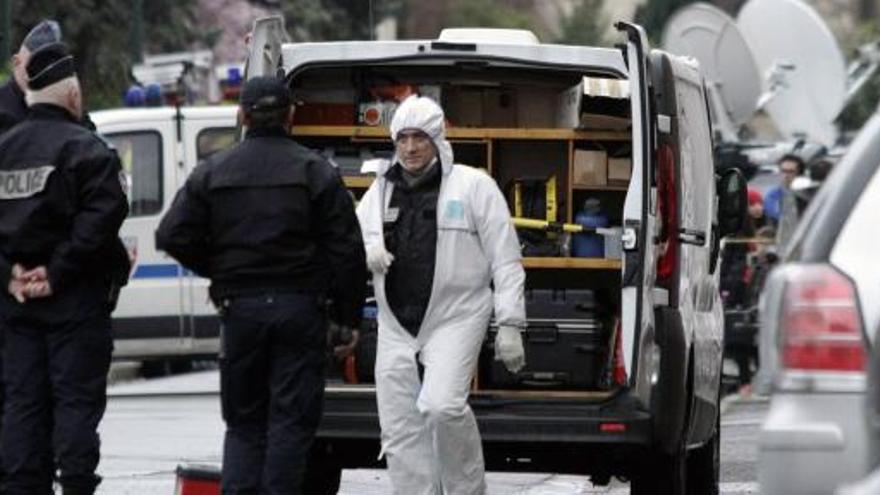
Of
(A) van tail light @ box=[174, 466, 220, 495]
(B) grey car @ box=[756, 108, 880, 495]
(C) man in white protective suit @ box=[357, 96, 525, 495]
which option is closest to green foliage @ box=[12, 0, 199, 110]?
(C) man in white protective suit @ box=[357, 96, 525, 495]

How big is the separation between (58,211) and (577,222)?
2.76 m

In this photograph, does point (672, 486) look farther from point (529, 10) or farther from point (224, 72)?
point (529, 10)

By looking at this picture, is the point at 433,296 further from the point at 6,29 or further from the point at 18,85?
the point at 6,29

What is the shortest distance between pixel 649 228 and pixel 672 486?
125 cm

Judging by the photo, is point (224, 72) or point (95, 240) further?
point (224, 72)

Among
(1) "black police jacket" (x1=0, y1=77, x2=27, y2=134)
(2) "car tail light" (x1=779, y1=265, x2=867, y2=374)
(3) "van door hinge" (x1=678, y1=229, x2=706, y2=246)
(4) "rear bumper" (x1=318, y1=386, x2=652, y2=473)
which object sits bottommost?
(4) "rear bumper" (x1=318, y1=386, x2=652, y2=473)

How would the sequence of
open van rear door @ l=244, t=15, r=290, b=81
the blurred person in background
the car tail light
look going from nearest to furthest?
the car tail light
open van rear door @ l=244, t=15, r=290, b=81
the blurred person in background

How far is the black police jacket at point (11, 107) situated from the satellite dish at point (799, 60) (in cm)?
2194

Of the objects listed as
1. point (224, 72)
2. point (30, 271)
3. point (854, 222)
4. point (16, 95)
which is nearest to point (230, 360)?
point (30, 271)

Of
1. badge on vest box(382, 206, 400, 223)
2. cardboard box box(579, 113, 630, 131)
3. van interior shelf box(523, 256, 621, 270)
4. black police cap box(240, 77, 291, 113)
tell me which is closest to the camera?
black police cap box(240, 77, 291, 113)

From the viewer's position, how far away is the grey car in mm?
7164

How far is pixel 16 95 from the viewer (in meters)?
11.5

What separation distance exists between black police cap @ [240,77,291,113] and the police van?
3.46 feet

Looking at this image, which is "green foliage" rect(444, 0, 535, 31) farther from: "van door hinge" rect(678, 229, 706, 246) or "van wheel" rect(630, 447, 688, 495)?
"van wheel" rect(630, 447, 688, 495)
